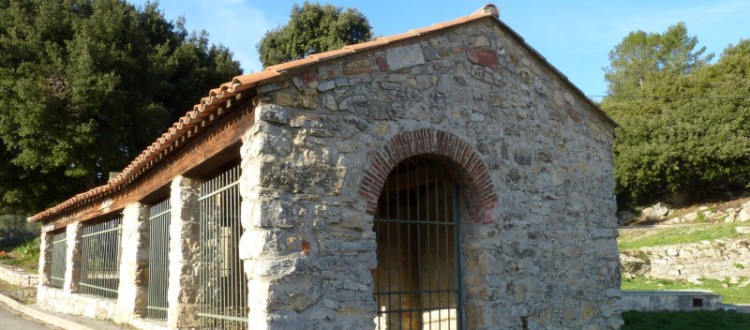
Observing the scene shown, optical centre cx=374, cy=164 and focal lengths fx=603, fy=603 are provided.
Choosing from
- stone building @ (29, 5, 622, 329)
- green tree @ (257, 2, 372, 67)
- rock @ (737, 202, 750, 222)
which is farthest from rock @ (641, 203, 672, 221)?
stone building @ (29, 5, 622, 329)

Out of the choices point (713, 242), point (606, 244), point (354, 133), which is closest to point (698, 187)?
point (713, 242)

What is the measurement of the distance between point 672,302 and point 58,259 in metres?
12.4

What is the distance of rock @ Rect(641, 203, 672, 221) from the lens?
27.2 metres

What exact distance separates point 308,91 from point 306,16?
20.5 m

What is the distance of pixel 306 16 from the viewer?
24.8 meters

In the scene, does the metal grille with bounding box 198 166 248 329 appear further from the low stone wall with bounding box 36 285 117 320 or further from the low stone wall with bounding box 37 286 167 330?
the low stone wall with bounding box 36 285 117 320

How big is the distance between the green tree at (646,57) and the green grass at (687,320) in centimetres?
2884

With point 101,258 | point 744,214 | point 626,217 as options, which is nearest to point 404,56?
point 101,258

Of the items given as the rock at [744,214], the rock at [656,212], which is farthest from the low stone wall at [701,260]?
the rock at [656,212]

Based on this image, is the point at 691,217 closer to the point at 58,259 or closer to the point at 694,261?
the point at 694,261

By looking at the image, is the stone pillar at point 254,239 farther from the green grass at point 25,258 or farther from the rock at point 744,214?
the rock at point 744,214

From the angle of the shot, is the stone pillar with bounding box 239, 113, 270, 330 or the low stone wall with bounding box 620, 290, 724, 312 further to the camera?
the low stone wall with bounding box 620, 290, 724, 312

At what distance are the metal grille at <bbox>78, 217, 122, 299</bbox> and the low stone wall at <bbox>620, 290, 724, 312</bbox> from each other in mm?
9193

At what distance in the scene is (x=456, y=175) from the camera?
6.38 metres
